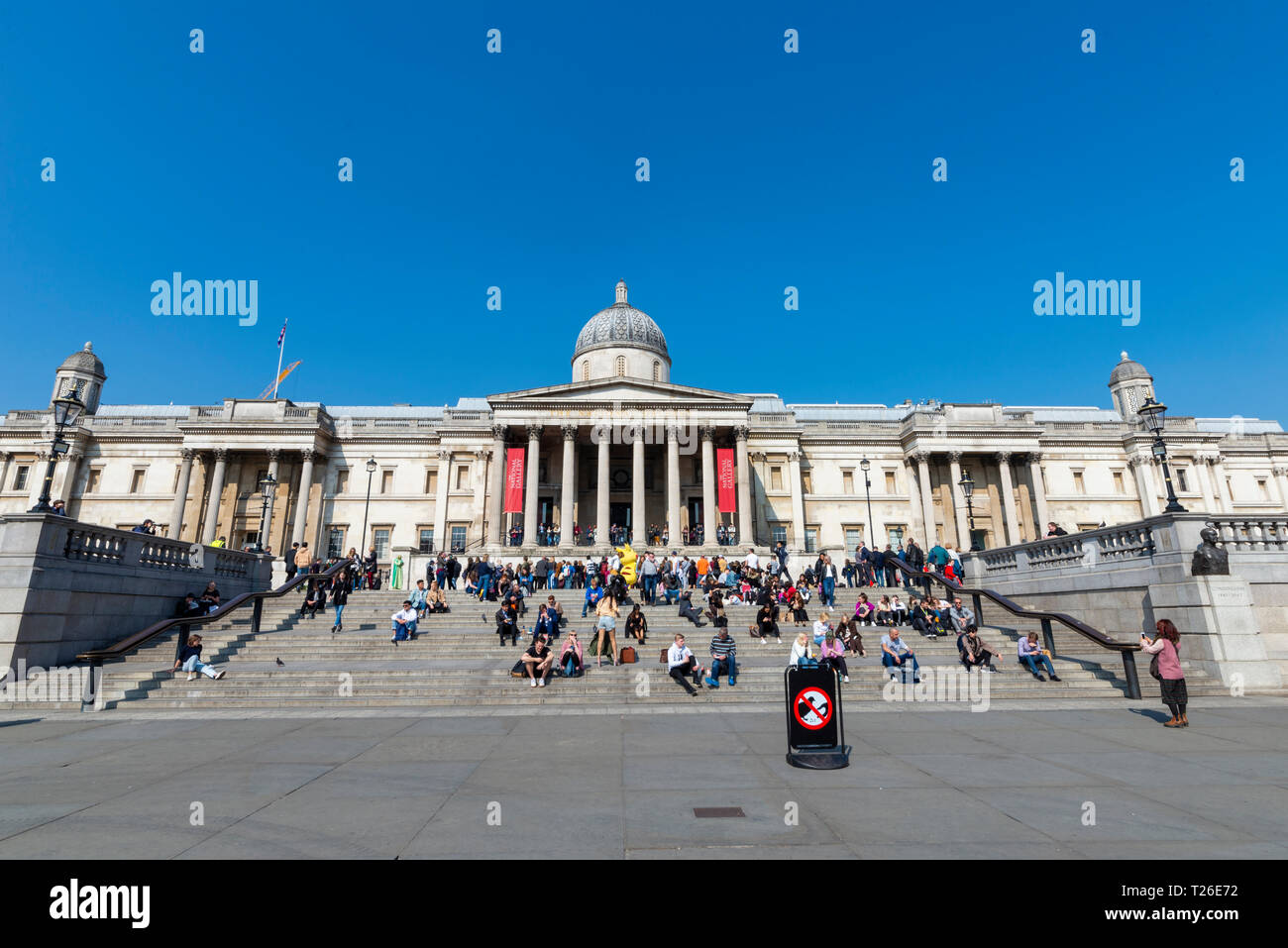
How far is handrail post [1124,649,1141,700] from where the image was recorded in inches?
460

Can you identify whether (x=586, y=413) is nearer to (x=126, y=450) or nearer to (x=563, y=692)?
(x=563, y=692)

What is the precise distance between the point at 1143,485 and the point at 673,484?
36271 millimetres

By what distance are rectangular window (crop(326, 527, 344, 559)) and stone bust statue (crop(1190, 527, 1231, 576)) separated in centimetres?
4587

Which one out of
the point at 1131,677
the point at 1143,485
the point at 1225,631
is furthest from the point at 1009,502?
the point at 1131,677

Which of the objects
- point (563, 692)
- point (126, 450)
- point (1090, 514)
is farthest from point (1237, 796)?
point (126, 450)

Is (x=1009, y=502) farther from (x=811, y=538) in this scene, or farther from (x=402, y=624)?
(x=402, y=624)

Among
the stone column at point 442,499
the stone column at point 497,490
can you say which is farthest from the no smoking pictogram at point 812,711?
the stone column at point 442,499

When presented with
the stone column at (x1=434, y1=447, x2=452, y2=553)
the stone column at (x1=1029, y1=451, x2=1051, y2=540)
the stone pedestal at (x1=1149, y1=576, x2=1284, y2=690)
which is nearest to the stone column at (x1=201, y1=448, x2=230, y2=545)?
the stone column at (x1=434, y1=447, x2=452, y2=553)

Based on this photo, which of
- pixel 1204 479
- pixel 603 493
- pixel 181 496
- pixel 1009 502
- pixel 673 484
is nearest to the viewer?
pixel 603 493

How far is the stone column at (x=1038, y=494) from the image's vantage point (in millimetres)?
42831

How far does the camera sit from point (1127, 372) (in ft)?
174

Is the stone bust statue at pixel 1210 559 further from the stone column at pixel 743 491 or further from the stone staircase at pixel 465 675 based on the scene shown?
the stone column at pixel 743 491
